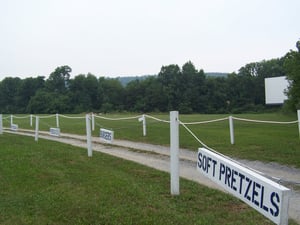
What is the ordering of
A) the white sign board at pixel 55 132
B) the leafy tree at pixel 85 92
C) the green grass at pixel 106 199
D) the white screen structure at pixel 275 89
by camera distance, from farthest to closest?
the leafy tree at pixel 85 92 → the white screen structure at pixel 275 89 → the white sign board at pixel 55 132 → the green grass at pixel 106 199

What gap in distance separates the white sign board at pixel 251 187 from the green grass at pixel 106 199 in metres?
1.19

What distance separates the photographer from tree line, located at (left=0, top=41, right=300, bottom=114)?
105m

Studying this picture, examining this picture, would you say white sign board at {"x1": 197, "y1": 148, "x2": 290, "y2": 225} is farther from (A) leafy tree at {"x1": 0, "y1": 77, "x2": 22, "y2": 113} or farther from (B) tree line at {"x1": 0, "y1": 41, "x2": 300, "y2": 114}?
(A) leafy tree at {"x1": 0, "y1": 77, "x2": 22, "y2": 113}

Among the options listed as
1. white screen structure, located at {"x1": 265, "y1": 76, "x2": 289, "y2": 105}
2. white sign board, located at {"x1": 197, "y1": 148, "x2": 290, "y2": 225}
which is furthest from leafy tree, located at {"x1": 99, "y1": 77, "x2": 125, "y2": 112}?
white sign board, located at {"x1": 197, "y1": 148, "x2": 290, "y2": 225}

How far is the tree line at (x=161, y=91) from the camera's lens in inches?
4131

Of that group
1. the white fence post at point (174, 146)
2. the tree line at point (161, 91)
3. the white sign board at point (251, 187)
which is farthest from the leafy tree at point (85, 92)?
the white sign board at point (251, 187)

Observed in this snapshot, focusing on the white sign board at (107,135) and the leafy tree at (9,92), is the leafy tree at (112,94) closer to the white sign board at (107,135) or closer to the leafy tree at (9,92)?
the leafy tree at (9,92)

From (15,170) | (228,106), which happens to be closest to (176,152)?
(15,170)

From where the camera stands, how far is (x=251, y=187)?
11.8ft

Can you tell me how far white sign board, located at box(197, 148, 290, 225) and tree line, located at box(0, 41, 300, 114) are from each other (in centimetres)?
9641

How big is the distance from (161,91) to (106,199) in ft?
331

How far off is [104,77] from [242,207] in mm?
119909

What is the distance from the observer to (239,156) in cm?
1154

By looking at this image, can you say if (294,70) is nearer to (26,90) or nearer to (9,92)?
(26,90)
